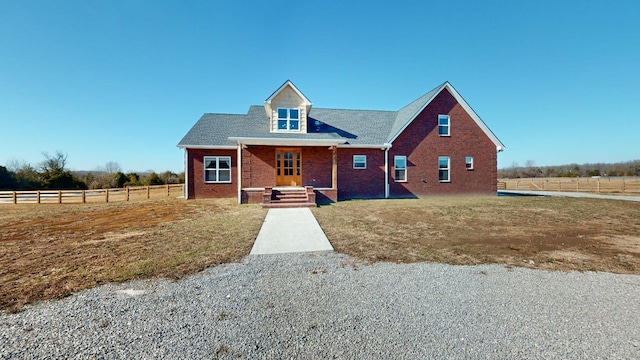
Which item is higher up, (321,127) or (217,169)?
(321,127)

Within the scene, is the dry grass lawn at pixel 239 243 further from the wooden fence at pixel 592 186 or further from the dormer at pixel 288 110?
the wooden fence at pixel 592 186

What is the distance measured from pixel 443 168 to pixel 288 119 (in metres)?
11.5

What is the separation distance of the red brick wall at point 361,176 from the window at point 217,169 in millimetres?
7394

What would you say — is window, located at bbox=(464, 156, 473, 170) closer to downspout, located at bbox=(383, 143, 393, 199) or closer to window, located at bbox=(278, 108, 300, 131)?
downspout, located at bbox=(383, 143, 393, 199)

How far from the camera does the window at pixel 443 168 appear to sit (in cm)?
1717

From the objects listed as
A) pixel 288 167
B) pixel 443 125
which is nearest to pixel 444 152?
pixel 443 125

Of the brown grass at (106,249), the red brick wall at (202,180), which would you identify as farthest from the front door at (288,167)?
the brown grass at (106,249)

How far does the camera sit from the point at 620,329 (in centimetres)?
269

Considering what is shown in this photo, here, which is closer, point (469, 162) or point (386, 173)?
point (386, 173)

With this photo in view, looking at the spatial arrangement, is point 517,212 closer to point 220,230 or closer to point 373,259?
point 373,259

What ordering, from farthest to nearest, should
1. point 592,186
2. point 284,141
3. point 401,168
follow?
point 592,186 < point 401,168 < point 284,141

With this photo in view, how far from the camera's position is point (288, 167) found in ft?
51.4

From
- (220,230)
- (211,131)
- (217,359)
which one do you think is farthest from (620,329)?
(211,131)

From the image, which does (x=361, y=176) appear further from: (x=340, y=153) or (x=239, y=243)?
(x=239, y=243)
